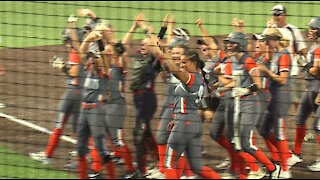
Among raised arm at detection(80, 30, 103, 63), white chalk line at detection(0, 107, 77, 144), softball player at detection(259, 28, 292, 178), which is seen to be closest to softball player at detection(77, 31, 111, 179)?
raised arm at detection(80, 30, 103, 63)

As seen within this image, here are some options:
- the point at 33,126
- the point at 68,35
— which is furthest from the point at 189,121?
the point at 33,126

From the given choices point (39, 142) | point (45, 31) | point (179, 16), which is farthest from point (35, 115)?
point (179, 16)

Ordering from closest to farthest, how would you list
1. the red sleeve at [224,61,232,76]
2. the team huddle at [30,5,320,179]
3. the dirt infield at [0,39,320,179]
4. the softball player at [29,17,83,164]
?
the team huddle at [30,5,320,179], the red sleeve at [224,61,232,76], the softball player at [29,17,83,164], the dirt infield at [0,39,320,179]

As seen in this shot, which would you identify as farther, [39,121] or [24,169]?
[39,121]

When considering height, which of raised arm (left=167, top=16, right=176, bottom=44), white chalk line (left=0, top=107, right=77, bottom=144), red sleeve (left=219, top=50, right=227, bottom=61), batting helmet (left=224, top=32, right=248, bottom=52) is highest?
raised arm (left=167, top=16, right=176, bottom=44)

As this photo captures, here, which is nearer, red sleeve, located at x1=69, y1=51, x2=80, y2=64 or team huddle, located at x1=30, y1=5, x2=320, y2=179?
team huddle, located at x1=30, y1=5, x2=320, y2=179

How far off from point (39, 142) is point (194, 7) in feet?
37.4

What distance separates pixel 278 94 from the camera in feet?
33.4

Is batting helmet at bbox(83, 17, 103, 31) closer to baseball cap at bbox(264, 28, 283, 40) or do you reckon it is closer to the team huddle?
the team huddle

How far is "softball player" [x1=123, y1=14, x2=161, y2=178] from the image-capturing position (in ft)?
32.6

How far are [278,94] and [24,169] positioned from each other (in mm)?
3092

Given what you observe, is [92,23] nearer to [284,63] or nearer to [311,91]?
[284,63]

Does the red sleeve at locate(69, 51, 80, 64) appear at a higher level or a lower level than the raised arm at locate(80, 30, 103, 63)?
lower

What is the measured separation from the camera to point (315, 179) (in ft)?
31.9
